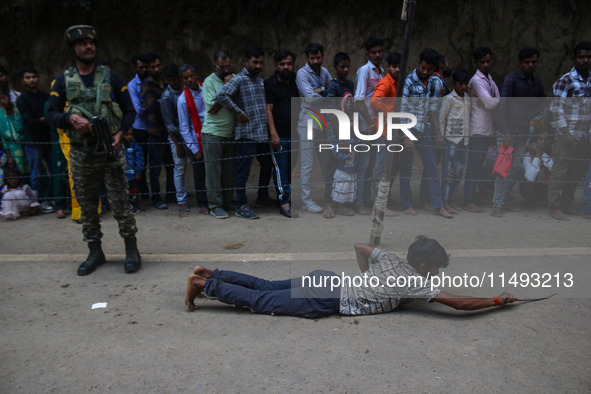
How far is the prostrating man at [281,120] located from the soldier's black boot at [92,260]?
2335mm

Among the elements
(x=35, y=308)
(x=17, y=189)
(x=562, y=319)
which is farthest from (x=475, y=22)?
(x=35, y=308)

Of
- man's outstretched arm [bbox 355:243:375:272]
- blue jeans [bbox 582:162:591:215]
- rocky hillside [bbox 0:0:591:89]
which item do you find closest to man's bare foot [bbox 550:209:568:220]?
blue jeans [bbox 582:162:591:215]

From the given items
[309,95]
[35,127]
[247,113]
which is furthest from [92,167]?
[309,95]

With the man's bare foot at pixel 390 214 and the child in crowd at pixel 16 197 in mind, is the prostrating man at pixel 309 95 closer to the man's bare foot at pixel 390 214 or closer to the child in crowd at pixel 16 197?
the man's bare foot at pixel 390 214

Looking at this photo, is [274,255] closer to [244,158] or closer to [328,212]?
[328,212]

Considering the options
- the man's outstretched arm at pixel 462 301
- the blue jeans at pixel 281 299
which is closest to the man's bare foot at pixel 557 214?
the man's outstretched arm at pixel 462 301

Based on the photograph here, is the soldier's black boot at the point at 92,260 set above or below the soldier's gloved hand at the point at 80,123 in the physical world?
below

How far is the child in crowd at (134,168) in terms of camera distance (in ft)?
21.1

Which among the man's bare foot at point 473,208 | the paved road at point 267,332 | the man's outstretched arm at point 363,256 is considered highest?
the man's outstretched arm at point 363,256

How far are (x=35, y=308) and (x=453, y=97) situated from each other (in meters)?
5.02

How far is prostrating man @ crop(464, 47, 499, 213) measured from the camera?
6395 millimetres

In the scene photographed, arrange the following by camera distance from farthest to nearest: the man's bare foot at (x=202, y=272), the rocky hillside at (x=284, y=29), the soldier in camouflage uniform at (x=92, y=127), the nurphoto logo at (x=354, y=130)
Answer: the rocky hillside at (x=284, y=29) → the nurphoto logo at (x=354, y=130) → the soldier in camouflage uniform at (x=92, y=127) → the man's bare foot at (x=202, y=272)

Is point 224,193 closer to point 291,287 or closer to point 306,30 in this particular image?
point 291,287

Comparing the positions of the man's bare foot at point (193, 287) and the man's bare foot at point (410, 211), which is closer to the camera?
the man's bare foot at point (193, 287)
